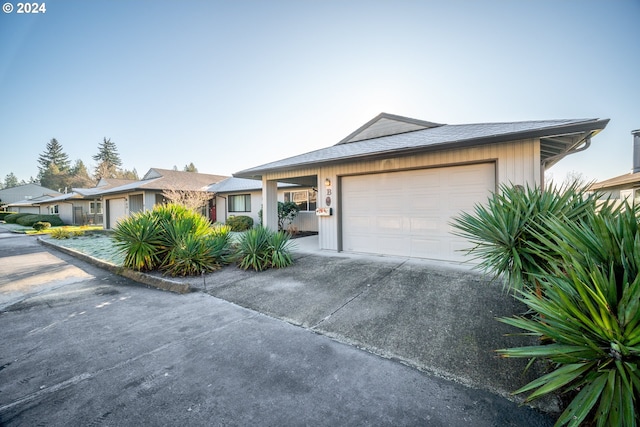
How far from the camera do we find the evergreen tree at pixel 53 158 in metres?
59.2

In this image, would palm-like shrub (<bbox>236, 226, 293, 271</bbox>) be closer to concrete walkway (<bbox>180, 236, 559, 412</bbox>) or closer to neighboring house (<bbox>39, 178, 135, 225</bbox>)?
concrete walkway (<bbox>180, 236, 559, 412</bbox>)

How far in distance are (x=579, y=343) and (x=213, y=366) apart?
3.19 meters

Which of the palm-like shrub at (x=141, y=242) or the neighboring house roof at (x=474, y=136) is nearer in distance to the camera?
the neighboring house roof at (x=474, y=136)

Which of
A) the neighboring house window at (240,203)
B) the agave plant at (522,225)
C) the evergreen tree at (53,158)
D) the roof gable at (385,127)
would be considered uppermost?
the evergreen tree at (53,158)

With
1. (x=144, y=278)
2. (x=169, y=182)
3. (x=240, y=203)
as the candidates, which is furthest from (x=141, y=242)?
(x=169, y=182)

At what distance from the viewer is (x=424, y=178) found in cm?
670

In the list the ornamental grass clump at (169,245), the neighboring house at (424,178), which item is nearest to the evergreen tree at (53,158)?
the ornamental grass clump at (169,245)

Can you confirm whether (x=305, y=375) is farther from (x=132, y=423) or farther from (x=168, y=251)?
(x=168, y=251)

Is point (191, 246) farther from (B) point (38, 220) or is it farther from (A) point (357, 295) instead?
(B) point (38, 220)

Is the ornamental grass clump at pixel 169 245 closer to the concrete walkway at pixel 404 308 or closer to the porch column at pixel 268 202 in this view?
the concrete walkway at pixel 404 308

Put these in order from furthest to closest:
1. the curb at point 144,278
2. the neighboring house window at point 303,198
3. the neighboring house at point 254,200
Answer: the neighboring house at point 254,200 < the neighboring house window at point 303,198 < the curb at point 144,278

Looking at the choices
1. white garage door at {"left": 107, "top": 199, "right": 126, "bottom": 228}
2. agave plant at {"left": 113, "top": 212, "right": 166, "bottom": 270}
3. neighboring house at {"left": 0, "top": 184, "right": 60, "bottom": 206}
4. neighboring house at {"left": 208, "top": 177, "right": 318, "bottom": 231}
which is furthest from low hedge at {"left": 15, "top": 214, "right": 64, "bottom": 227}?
neighboring house at {"left": 0, "top": 184, "right": 60, "bottom": 206}

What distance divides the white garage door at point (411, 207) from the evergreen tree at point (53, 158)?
80.1 m

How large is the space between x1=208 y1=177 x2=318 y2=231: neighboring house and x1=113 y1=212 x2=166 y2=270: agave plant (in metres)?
8.63
